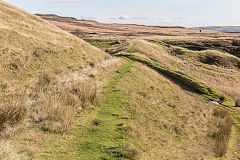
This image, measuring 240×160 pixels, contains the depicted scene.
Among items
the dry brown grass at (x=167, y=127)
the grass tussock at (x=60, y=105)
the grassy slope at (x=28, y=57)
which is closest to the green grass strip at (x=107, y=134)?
the dry brown grass at (x=167, y=127)

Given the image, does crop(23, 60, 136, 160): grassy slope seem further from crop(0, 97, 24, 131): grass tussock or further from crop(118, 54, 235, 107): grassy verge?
crop(118, 54, 235, 107): grassy verge

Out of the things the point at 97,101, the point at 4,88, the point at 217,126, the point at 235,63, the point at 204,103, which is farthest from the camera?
the point at 235,63

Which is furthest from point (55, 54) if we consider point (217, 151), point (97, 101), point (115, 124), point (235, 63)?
point (235, 63)

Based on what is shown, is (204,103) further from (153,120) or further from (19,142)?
(19,142)

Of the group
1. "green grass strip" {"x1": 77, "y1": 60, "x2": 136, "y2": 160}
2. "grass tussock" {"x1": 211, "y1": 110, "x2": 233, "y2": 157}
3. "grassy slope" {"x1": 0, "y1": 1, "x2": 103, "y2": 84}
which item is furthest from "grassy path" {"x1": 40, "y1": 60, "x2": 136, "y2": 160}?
"grassy slope" {"x1": 0, "y1": 1, "x2": 103, "y2": 84}

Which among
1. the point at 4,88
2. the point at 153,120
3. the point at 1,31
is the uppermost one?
the point at 1,31

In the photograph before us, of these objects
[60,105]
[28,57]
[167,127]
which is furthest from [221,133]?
[28,57]

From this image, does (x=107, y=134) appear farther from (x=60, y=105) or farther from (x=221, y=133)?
(x=221, y=133)

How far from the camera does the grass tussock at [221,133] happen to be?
1111 centimetres

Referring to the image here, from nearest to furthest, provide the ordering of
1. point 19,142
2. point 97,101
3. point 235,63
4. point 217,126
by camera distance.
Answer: point 19,142, point 97,101, point 217,126, point 235,63

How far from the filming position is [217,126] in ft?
51.3

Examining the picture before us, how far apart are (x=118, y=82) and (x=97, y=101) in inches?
205

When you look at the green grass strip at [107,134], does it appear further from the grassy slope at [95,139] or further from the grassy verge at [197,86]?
the grassy verge at [197,86]

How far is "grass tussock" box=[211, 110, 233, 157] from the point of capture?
11109 millimetres
